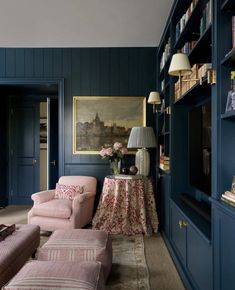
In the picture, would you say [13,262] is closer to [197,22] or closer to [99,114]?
[197,22]

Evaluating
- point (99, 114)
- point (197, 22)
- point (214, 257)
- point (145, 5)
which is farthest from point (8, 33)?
point (214, 257)

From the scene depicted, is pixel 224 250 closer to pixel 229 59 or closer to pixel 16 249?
pixel 229 59

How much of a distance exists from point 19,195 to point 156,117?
3.32m

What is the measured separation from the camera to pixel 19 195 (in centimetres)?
593

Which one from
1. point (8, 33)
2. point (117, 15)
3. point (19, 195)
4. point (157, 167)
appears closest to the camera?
point (117, 15)

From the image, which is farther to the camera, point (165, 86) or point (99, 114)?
point (99, 114)

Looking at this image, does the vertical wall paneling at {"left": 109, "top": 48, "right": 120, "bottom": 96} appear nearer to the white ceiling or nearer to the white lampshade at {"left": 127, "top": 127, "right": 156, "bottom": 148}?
the white ceiling

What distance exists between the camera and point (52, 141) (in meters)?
5.68

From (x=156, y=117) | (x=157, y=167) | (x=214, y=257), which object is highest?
(x=156, y=117)

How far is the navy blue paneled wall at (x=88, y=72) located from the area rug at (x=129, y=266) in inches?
56.9

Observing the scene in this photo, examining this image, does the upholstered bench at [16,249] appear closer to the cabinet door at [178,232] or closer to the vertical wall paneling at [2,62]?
the cabinet door at [178,232]

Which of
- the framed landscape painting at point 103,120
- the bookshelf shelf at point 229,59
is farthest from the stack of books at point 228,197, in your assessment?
the framed landscape painting at point 103,120

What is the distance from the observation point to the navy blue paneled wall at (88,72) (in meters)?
4.77

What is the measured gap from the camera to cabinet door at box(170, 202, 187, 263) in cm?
261
